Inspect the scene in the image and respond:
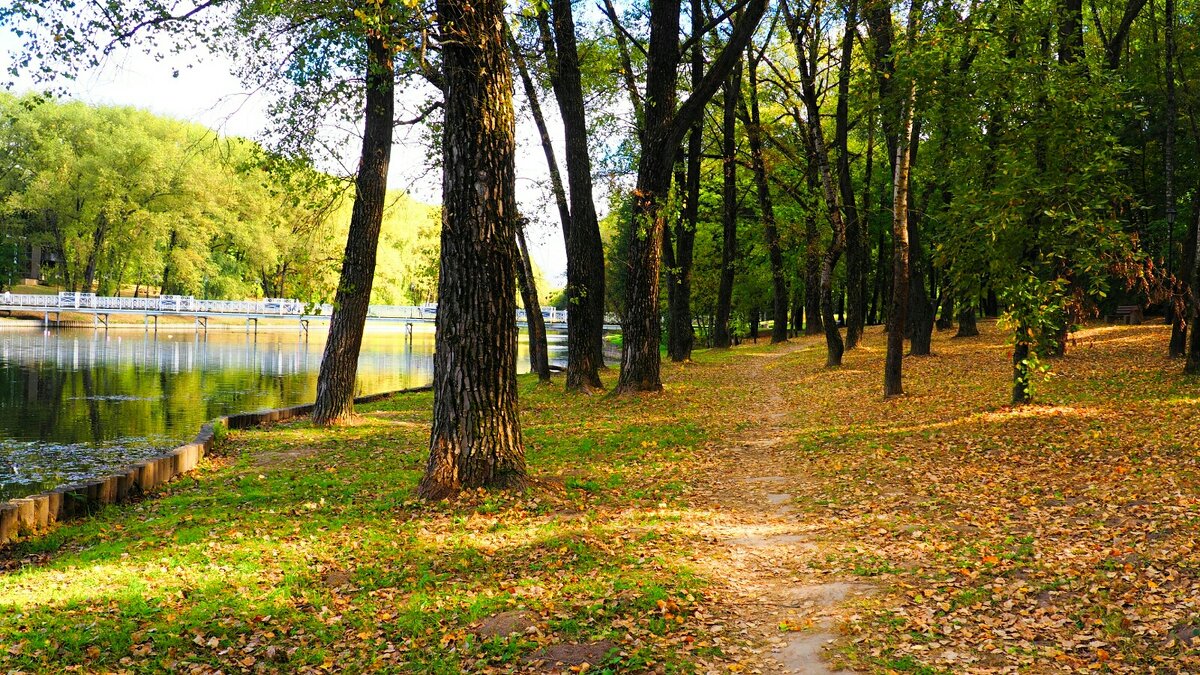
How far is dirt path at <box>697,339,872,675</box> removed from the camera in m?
4.67

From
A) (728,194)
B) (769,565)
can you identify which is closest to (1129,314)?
(728,194)

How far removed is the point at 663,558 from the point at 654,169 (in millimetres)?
8916

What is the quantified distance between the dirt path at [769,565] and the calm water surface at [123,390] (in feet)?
29.8

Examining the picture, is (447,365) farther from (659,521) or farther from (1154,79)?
(1154,79)

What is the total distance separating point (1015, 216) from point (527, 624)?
795 centimetres

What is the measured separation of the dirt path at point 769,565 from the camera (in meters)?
4.67

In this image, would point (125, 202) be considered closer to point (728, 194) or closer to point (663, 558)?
point (728, 194)

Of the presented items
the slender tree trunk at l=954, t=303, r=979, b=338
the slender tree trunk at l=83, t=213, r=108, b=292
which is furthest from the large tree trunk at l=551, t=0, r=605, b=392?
the slender tree trunk at l=83, t=213, r=108, b=292

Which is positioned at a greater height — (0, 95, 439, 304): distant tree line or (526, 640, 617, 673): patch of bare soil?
(0, 95, 439, 304): distant tree line

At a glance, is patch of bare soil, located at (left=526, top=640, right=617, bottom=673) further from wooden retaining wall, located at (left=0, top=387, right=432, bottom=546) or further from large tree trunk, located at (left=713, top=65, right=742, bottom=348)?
large tree trunk, located at (left=713, top=65, right=742, bottom=348)

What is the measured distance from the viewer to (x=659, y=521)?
703 centimetres

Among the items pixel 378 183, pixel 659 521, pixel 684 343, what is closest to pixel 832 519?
pixel 659 521

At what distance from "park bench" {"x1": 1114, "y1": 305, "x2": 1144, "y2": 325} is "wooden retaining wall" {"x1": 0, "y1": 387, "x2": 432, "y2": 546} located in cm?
2552

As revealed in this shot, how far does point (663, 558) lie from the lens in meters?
6.02
